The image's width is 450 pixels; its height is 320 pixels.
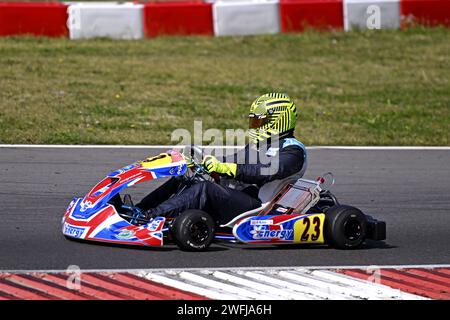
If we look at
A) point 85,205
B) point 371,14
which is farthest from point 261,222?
point 371,14

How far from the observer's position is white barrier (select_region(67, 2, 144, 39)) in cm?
1491

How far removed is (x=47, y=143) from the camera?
1064 centimetres

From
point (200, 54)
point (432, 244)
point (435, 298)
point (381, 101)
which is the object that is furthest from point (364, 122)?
point (435, 298)

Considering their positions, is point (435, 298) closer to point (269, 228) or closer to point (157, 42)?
point (269, 228)

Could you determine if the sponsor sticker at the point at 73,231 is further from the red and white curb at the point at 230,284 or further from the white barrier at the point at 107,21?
the white barrier at the point at 107,21

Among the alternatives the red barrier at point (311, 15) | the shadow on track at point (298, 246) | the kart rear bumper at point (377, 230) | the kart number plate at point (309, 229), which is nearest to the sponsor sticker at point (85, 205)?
the shadow on track at point (298, 246)

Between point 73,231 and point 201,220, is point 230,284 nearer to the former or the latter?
point 201,220

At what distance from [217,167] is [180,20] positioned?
8802mm

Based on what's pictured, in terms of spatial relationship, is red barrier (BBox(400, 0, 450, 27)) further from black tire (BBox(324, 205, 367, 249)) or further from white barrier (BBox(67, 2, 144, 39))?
black tire (BBox(324, 205, 367, 249))

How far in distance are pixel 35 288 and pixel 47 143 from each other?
16.5 feet

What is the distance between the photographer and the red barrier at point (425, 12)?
15680 millimetres

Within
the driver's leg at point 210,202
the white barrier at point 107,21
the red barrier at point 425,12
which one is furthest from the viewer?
the red barrier at point 425,12

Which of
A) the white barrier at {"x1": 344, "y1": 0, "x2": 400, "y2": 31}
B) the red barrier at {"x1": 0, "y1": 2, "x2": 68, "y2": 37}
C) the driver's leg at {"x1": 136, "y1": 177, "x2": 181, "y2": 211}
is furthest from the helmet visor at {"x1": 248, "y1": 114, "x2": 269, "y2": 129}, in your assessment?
the white barrier at {"x1": 344, "y1": 0, "x2": 400, "y2": 31}

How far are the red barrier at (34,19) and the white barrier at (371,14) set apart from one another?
4.60 meters
